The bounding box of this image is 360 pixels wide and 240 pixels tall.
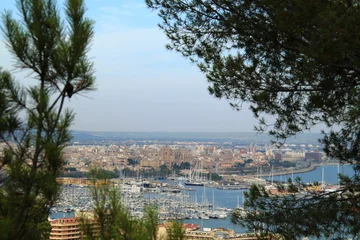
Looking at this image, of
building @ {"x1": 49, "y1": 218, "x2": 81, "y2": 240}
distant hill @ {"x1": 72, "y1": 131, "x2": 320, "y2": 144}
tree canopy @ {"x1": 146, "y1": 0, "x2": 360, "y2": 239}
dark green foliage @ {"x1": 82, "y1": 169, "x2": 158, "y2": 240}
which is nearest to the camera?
dark green foliage @ {"x1": 82, "y1": 169, "x2": 158, "y2": 240}

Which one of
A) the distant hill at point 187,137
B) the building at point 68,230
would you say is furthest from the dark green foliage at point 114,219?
the distant hill at point 187,137

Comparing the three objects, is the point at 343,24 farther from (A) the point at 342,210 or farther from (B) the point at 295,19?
(A) the point at 342,210

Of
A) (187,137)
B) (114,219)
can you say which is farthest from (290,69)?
(187,137)

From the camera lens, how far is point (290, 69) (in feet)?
14.1

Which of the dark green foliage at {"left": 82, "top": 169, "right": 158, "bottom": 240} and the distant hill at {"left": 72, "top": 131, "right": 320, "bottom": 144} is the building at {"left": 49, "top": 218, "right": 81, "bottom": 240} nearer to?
the dark green foliage at {"left": 82, "top": 169, "right": 158, "bottom": 240}

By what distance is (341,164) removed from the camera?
4.21m

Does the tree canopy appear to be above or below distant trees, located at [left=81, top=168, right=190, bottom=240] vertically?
above

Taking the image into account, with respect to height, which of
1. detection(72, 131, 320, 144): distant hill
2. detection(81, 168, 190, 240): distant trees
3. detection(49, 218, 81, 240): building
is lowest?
detection(49, 218, 81, 240): building

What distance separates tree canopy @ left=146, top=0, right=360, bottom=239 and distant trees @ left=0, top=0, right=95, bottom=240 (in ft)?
6.20

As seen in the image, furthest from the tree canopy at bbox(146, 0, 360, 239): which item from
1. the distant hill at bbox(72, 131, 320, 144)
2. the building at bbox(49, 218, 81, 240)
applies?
the building at bbox(49, 218, 81, 240)

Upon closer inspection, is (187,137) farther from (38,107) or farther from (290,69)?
(38,107)

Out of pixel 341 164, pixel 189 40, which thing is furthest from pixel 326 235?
pixel 189 40

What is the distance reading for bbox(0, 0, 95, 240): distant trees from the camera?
209 cm

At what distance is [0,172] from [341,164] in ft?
9.80
